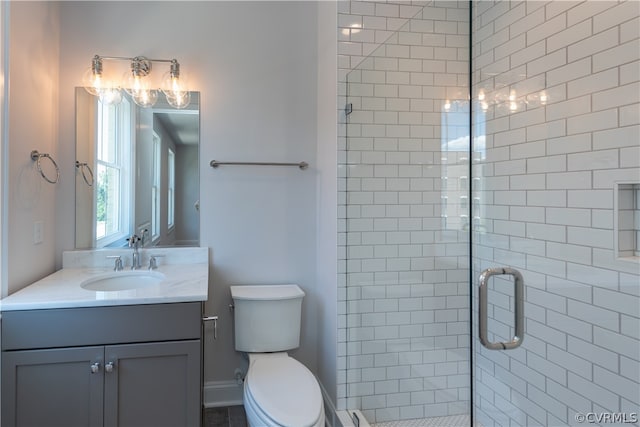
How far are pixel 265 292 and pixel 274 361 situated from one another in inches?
16.4

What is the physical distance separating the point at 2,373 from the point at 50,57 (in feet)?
5.29

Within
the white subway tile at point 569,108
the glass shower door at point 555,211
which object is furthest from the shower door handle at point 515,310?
the white subway tile at point 569,108

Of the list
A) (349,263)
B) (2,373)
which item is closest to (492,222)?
(349,263)

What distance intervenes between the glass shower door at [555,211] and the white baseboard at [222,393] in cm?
140

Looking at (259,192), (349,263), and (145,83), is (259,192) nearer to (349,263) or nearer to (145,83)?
(349,263)

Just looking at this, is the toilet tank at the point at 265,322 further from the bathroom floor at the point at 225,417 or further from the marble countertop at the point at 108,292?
the bathroom floor at the point at 225,417

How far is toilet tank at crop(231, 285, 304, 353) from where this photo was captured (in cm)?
217

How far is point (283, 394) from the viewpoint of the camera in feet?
5.41

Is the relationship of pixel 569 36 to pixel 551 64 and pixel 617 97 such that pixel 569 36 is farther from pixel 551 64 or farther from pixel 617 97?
pixel 617 97

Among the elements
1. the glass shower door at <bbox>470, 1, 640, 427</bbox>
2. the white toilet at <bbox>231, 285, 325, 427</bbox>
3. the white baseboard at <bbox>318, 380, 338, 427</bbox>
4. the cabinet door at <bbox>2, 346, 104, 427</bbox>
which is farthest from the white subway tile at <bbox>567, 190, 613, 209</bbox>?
the cabinet door at <bbox>2, 346, 104, 427</bbox>

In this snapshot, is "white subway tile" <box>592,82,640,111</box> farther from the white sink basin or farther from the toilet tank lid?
the white sink basin

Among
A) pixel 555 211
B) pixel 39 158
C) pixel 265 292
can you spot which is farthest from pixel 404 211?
pixel 39 158

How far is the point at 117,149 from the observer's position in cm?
230

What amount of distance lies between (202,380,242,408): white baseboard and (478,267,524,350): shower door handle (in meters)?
1.57
